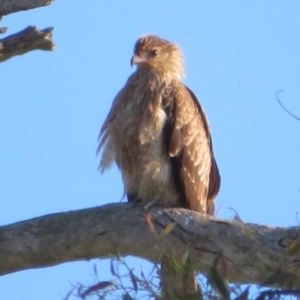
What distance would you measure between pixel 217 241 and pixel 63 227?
3.14ft

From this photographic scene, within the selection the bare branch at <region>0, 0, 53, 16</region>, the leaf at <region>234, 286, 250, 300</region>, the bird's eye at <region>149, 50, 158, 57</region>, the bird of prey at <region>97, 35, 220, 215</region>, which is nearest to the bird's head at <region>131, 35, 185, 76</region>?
the bird's eye at <region>149, 50, 158, 57</region>

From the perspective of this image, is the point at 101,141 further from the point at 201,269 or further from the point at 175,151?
the point at 201,269

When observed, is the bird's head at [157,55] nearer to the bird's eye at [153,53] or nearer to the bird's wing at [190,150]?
the bird's eye at [153,53]

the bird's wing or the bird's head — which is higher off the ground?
the bird's head

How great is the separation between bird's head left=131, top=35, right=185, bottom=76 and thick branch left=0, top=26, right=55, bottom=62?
7.41ft

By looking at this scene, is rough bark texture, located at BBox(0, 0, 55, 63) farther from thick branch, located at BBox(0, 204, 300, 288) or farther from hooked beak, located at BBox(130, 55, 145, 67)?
hooked beak, located at BBox(130, 55, 145, 67)

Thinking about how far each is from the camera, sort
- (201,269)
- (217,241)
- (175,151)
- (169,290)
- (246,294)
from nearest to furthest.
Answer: (246,294) < (169,290) < (201,269) < (217,241) < (175,151)

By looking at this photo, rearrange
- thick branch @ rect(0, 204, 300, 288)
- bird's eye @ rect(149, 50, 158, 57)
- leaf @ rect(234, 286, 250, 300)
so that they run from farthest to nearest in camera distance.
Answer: bird's eye @ rect(149, 50, 158, 57), thick branch @ rect(0, 204, 300, 288), leaf @ rect(234, 286, 250, 300)

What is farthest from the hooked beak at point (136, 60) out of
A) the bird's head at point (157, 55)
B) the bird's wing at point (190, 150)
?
the bird's wing at point (190, 150)

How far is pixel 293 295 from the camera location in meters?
3.06

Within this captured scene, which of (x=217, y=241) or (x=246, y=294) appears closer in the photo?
(x=246, y=294)

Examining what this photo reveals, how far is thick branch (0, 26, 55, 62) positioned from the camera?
524 centimetres

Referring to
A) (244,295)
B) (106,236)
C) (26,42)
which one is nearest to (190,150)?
(106,236)

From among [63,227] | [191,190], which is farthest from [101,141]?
[63,227]
